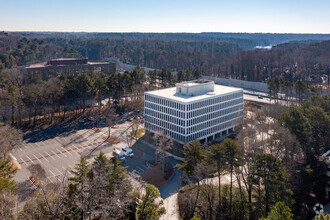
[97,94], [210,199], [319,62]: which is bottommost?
[210,199]

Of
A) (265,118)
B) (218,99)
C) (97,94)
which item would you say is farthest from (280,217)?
(97,94)

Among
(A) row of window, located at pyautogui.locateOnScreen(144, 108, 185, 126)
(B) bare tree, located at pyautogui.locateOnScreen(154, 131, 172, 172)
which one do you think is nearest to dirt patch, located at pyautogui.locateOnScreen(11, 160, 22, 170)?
(B) bare tree, located at pyautogui.locateOnScreen(154, 131, 172, 172)

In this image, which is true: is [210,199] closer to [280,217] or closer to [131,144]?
[280,217]

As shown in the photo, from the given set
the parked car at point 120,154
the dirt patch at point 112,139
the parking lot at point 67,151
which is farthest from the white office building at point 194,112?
→ the parked car at point 120,154

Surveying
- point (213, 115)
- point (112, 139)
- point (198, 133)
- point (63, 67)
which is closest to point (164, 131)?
point (198, 133)

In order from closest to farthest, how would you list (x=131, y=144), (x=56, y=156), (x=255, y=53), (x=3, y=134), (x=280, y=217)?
(x=280, y=217)
(x=3, y=134)
(x=56, y=156)
(x=131, y=144)
(x=255, y=53)

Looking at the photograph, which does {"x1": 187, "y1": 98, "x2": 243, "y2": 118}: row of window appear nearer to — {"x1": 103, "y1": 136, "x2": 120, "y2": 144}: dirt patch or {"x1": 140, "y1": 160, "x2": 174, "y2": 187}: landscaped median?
{"x1": 140, "y1": 160, "x2": 174, "y2": 187}: landscaped median
